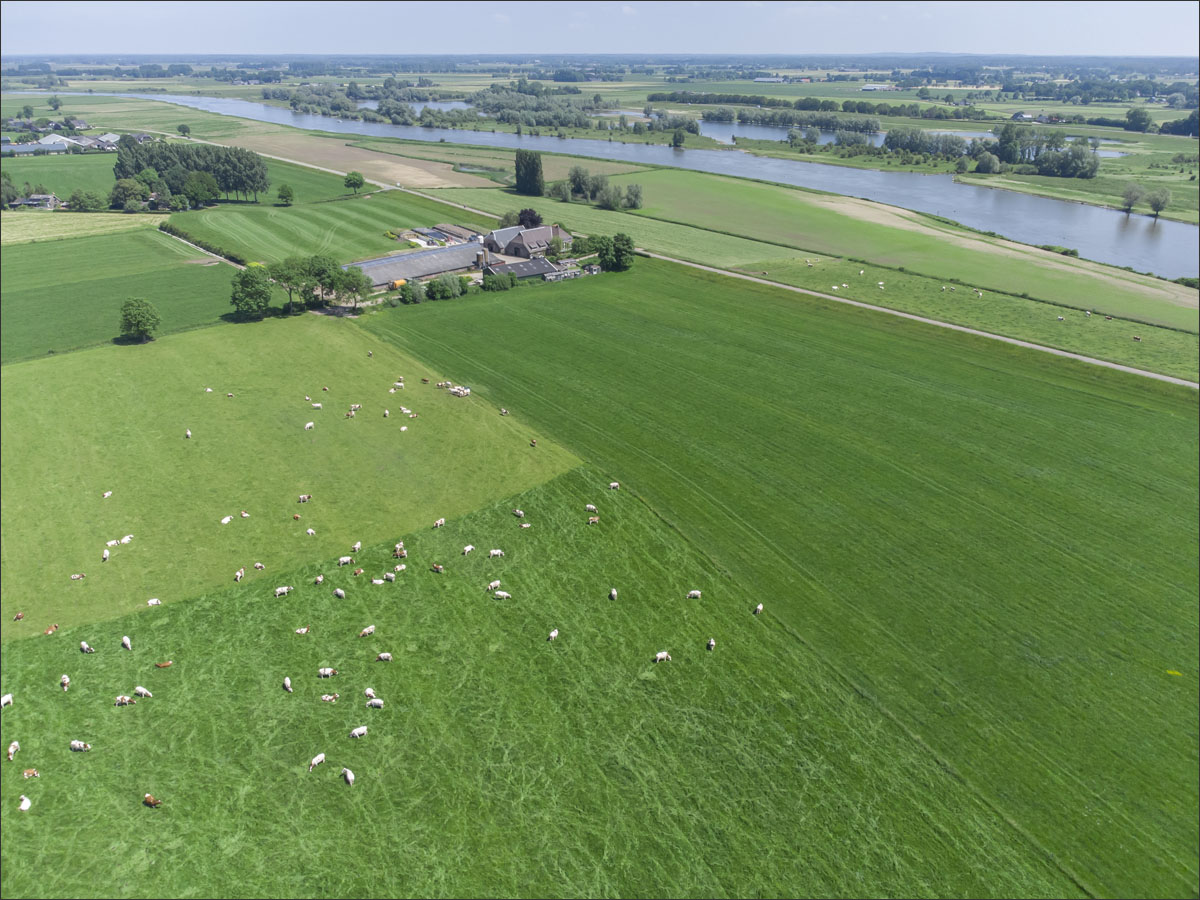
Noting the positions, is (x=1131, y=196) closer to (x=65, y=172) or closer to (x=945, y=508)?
(x=945, y=508)

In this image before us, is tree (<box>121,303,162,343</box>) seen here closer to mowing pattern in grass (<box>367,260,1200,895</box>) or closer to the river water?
mowing pattern in grass (<box>367,260,1200,895</box>)

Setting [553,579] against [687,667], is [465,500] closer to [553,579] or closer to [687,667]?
[553,579]

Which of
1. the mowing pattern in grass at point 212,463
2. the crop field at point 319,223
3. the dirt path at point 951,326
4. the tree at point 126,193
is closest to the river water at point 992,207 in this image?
the dirt path at point 951,326

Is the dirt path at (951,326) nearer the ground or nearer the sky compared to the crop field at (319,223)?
nearer the ground

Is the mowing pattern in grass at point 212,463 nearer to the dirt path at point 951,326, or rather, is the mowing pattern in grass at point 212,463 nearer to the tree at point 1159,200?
the dirt path at point 951,326

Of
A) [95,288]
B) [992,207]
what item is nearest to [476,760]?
[95,288]

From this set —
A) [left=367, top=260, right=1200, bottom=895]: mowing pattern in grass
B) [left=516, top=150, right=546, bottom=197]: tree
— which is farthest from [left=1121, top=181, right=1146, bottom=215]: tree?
[left=516, top=150, right=546, bottom=197]: tree
